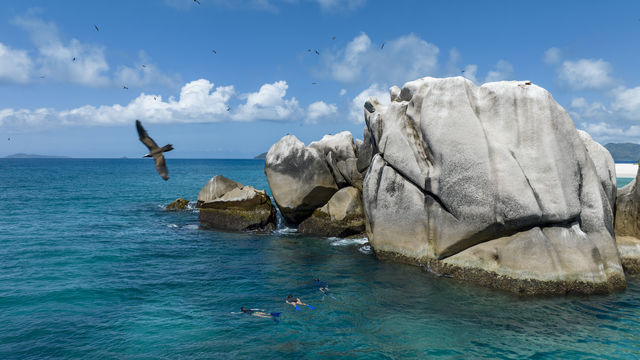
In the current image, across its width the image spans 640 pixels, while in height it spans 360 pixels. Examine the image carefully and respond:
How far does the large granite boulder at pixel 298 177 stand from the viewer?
2552 cm

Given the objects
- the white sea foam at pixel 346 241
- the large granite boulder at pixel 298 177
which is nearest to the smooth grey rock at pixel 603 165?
the white sea foam at pixel 346 241

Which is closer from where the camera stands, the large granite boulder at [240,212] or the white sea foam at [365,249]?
the white sea foam at [365,249]

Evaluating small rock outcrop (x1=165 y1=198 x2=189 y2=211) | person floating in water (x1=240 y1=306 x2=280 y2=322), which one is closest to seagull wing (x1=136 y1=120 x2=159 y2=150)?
person floating in water (x1=240 y1=306 x2=280 y2=322)

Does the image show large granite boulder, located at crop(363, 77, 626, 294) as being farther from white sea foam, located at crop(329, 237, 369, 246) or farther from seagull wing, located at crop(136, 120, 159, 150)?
seagull wing, located at crop(136, 120, 159, 150)

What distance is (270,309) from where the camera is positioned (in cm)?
1359

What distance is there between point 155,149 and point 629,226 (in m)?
20.0

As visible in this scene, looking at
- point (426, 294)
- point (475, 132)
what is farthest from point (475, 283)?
point (475, 132)

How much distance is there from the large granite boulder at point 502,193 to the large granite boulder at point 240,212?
11763 millimetres

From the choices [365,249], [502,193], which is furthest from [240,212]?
[502,193]

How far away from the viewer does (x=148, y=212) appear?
1411 inches

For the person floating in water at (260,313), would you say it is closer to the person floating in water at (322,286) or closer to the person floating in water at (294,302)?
the person floating in water at (294,302)

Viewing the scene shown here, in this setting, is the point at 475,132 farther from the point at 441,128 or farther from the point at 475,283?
the point at 475,283

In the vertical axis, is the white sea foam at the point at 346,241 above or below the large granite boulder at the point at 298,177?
below

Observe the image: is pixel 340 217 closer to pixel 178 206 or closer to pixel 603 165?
pixel 603 165
